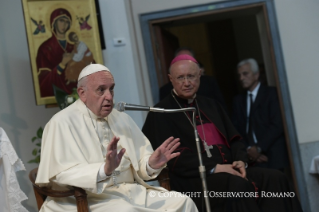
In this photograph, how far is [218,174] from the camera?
436 centimetres

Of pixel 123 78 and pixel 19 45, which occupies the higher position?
pixel 19 45

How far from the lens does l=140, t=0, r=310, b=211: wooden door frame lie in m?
6.50

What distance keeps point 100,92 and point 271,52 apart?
347 centimetres

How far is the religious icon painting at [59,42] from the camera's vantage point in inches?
217

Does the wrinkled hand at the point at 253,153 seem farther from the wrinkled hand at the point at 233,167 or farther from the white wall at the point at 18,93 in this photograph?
the white wall at the point at 18,93

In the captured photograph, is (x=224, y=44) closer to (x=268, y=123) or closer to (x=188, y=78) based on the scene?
(x=268, y=123)

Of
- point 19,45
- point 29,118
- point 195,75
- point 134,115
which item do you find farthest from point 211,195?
point 19,45

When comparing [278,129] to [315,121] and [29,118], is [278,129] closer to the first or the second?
[315,121]

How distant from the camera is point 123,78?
20.9 feet

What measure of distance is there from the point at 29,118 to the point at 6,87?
0.46m

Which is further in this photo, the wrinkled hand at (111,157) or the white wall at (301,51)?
the white wall at (301,51)

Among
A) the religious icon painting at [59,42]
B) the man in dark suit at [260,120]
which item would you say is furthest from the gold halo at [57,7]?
the man in dark suit at [260,120]

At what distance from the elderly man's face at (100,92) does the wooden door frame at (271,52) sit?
2.68 m

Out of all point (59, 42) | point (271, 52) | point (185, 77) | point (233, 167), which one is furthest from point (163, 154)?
point (271, 52)
